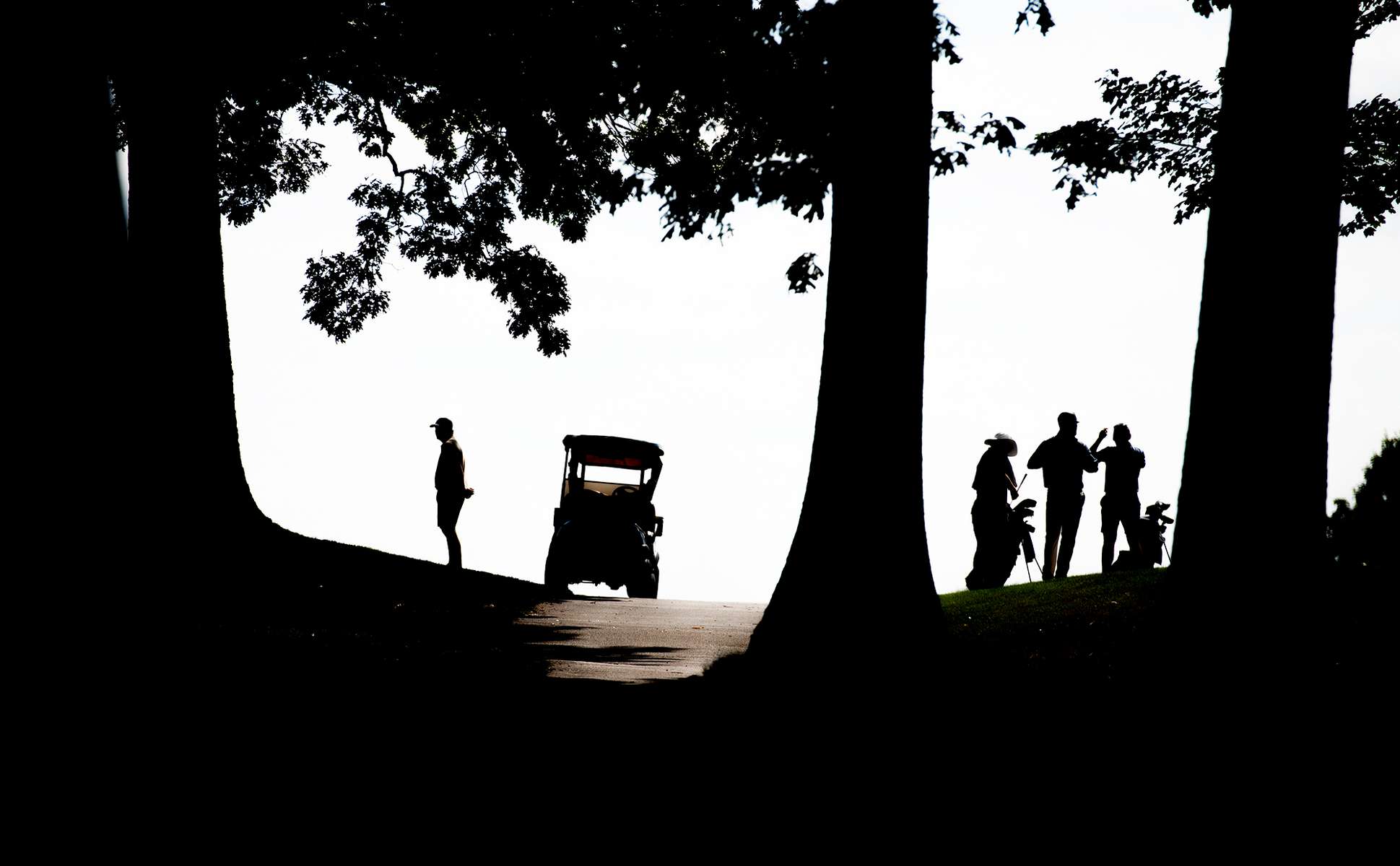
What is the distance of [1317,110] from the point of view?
5.27 m

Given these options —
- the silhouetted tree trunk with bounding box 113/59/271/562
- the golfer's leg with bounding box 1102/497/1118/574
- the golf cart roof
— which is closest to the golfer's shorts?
the golf cart roof

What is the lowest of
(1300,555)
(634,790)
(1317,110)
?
(634,790)

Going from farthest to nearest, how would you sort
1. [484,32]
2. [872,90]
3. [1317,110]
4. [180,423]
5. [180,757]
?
1. [484,32]
2. [180,423]
3. [872,90]
4. [1317,110]
5. [180,757]

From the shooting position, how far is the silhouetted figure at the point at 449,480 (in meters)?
15.0

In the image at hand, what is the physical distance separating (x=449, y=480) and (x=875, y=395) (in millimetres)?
8780

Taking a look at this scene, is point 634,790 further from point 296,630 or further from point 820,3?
point 820,3

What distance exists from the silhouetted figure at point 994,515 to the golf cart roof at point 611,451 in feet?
16.0

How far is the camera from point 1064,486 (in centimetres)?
1348

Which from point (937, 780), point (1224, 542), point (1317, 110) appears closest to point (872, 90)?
point (1317, 110)

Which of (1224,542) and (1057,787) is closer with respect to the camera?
(1057,787)

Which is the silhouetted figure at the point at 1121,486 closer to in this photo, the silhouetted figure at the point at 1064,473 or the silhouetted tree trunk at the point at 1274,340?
the silhouetted figure at the point at 1064,473

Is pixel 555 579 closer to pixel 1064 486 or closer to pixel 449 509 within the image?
pixel 449 509

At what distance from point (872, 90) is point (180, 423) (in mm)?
7051

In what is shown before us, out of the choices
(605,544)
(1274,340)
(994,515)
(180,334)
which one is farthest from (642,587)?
(1274,340)
